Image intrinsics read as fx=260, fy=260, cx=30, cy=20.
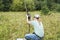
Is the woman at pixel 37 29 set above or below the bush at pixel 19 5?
above

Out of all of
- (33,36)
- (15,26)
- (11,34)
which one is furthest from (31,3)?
(33,36)

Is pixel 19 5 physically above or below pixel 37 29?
below

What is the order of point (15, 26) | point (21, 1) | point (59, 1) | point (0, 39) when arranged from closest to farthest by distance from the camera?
point (0, 39)
point (15, 26)
point (21, 1)
point (59, 1)

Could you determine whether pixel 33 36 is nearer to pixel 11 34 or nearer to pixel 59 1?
pixel 11 34

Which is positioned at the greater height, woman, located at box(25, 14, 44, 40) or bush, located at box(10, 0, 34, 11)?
woman, located at box(25, 14, 44, 40)

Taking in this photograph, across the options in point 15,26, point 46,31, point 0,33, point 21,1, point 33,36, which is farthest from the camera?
point 21,1

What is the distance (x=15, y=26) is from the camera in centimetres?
1355

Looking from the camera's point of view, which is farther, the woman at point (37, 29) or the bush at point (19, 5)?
the bush at point (19, 5)

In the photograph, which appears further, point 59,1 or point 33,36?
point 59,1

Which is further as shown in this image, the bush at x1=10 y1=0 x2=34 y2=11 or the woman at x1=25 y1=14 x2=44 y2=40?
the bush at x1=10 y1=0 x2=34 y2=11

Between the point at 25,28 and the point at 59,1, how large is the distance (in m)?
17.7

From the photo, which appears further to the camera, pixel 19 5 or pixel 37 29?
pixel 19 5

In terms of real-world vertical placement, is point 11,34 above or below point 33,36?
below

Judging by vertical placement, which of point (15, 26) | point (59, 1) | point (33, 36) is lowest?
point (59, 1)
